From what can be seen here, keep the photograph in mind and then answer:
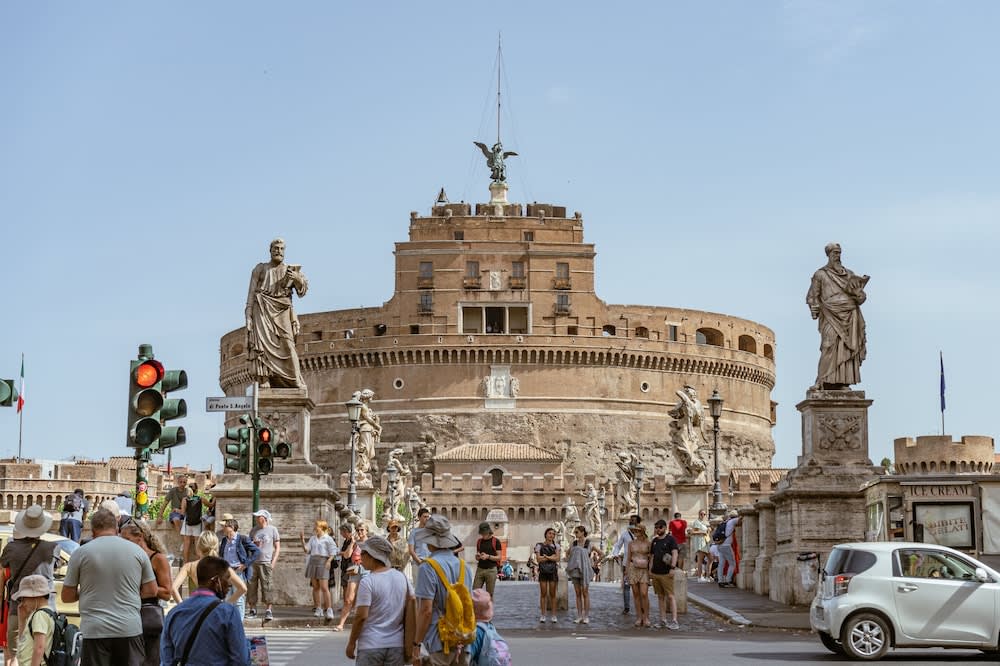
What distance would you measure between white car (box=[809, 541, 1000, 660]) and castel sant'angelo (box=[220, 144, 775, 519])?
2731 inches

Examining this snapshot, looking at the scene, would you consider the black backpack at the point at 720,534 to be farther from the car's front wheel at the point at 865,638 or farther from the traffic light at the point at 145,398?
the traffic light at the point at 145,398

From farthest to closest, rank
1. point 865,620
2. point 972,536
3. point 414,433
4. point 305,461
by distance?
1. point 414,433
2. point 305,461
3. point 972,536
4. point 865,620

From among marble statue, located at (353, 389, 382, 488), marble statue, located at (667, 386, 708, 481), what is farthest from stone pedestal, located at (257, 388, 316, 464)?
marble statue, located at (667, 386, 708, 481)

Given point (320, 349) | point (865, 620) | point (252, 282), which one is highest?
point (320, 349)

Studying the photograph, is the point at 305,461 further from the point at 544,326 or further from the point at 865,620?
the point at 544,326

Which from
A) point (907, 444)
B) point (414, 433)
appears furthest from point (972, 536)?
point (414, 433)

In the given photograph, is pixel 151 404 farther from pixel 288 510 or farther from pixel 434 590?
pixel 288 510

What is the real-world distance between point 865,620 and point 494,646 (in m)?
5.66

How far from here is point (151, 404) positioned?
11562 mm

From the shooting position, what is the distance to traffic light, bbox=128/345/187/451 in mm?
11383

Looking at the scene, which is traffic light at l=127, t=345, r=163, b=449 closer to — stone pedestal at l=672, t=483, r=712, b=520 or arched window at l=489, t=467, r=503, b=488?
stone pedestal at l=672, t=483, r=712, b=520

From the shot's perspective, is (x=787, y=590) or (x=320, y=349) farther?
(x=320, y=349)

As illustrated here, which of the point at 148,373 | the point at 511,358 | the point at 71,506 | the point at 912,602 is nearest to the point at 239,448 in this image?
the point at 71,506

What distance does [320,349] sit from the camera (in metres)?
90.1
